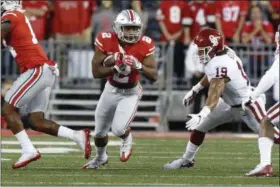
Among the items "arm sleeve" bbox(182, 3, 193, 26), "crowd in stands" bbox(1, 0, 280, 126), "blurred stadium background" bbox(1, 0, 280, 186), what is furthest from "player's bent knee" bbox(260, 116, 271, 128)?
"arm sleeve" bbox(182, 3, 193, 26)

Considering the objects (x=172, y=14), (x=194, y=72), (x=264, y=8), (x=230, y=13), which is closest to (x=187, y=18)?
(x=172, y=14)

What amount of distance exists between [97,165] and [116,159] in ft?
3.57

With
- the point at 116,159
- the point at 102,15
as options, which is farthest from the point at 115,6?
the point at 116,159

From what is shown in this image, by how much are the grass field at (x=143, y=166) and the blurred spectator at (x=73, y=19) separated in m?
2.51

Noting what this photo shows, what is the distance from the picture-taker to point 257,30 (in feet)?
50.6

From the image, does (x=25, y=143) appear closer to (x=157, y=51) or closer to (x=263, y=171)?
(x=263, y=171)

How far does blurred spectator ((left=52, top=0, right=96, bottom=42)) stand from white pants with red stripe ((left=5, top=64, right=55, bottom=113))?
5.54 m

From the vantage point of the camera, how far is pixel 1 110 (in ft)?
32.3

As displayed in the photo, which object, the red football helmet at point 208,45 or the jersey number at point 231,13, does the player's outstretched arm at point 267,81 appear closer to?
the red football helmet at point 208,45

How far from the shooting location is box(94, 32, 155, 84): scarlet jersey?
31.6 feet

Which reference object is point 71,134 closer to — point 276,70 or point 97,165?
point 97,165

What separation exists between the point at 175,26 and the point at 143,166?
567cm

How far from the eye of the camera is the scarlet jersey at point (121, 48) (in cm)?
962

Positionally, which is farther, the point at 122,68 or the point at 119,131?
the point at 119,131
